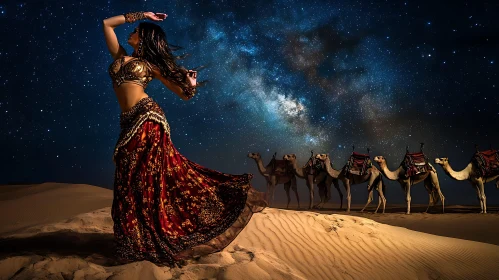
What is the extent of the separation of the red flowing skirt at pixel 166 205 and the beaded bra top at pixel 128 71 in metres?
0.51

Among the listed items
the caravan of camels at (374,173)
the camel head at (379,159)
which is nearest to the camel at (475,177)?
the caravan of camels at (374,173)

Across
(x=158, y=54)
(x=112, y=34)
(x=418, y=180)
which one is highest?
(x=112, y=34)

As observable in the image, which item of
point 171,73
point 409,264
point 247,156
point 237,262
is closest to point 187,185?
point 237,262

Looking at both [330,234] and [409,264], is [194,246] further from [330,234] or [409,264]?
[409,264]

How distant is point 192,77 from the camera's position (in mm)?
4402

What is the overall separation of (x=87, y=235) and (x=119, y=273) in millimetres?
2169

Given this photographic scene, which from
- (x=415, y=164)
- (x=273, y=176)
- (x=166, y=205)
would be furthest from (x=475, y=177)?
(x=166, y=205)

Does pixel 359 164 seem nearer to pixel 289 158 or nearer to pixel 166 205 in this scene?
pixel 289 158

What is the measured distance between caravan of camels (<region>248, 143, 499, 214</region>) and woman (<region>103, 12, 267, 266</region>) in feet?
43.4

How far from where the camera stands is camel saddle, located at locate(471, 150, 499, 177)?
1471 centimetres

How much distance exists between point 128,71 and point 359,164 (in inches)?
565

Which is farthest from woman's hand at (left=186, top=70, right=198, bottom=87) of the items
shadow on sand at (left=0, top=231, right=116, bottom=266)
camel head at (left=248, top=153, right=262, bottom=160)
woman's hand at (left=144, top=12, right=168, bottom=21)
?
camel head at (left=248, top=153, right=262, bottom=160)

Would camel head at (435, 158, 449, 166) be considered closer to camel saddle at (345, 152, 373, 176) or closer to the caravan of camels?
the caravan of camels

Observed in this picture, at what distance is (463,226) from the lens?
1230cm
